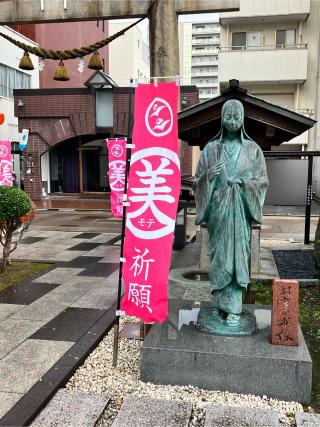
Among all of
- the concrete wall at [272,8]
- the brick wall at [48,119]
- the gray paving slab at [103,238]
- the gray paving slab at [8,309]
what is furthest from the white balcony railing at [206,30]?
the gray paving slab at [8,309]

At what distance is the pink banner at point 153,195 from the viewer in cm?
422

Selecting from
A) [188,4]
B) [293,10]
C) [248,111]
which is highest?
[293,10]

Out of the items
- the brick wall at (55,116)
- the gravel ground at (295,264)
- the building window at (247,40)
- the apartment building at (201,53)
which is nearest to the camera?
the gravel ground at (295,264)

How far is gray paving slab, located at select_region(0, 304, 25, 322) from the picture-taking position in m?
6.21

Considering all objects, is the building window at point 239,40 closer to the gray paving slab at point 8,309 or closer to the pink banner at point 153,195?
the gray paving slab at point 8,309

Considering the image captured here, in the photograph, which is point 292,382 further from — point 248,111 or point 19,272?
point 19,272

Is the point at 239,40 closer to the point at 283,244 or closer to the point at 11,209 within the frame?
the point at 283,244

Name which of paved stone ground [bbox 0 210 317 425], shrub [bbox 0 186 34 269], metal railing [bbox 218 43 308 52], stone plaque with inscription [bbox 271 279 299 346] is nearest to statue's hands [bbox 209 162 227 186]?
stone plaque with inscription [bbox 271 279 299 346]

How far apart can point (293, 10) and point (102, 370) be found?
2349 cm

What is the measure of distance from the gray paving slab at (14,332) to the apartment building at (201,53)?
97961 mm

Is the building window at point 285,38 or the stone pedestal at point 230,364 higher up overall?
the building window at point 285,38

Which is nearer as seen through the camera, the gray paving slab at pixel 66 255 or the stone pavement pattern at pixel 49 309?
the stone pavement pattern at pixel 49 309

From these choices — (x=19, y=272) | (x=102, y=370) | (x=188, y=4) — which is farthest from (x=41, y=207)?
(x=102, y=370)

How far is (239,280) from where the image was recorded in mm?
4332
